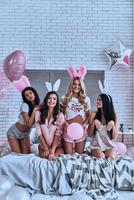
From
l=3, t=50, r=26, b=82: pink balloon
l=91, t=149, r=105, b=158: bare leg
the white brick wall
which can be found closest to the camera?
l=91, t=149, r=105, b=158: bare leg

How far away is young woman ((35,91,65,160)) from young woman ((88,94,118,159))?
328 mm

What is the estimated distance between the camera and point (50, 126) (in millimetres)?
3527

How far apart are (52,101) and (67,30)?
233 centimetres

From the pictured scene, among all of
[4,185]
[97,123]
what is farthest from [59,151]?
[4,185]

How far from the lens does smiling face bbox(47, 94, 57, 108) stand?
139 inches

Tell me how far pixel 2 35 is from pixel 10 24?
213 millimetres

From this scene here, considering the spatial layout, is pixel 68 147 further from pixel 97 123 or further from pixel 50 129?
pixel 97 123

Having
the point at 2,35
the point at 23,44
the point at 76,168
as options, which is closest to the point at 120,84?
the point at 23,44

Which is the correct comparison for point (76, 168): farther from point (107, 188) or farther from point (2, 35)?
point (2, 35)

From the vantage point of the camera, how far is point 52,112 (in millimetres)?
3553

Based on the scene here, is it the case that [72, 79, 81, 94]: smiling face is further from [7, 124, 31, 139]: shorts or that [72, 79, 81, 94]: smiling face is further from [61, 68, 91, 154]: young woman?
[7, 124, 31, 139]: shorts

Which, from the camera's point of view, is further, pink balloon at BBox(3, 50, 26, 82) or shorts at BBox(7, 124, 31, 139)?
pink balloon at BBox(3, 50, 26, 82)

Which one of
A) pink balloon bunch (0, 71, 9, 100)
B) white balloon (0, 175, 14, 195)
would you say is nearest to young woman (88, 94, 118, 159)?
white balloon (0, 175, 14, 195)

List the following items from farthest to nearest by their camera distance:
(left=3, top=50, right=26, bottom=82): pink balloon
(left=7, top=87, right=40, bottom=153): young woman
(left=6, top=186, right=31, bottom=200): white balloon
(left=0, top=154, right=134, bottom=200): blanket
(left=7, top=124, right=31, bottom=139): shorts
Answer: (left=3, top=50, right=26, bottom=82): pink balloon → (left=7, top=124, right=31, bottom=139): shorts → (left=7, top=87, right=40, bottom=153): young woman → (left=0, top=154, right=134, bottom=200): blanket → (left=6, top=186, right=31, bottom=200): white balloon
